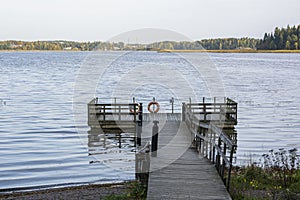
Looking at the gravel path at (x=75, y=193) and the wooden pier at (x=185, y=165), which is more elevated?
the wooden pier at (x=185, y=165)

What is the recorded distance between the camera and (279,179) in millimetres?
12359

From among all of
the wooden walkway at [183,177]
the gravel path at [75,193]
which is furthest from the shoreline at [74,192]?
the wooden walkway at [183,177]

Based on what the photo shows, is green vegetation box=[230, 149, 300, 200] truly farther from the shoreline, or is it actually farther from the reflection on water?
the reflection on water

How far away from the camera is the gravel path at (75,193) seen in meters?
12.7

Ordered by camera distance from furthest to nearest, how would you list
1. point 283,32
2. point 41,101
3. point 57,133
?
point 283,32 < point 41,101 < point 57,133

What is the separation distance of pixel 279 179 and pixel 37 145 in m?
14.9

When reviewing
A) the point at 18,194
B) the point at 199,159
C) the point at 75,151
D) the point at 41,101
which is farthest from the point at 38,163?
the point at 41,101

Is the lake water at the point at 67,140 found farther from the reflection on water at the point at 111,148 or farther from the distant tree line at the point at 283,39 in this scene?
the distant tree line at the point at 283,39

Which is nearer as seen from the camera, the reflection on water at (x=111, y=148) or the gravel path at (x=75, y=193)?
the gravel path at (x=75, y=193)

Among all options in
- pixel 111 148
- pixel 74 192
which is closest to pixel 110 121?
pixel 111 148

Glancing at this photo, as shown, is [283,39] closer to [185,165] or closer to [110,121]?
[110,121]

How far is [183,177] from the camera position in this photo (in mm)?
10812

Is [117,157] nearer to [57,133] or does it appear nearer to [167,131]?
[167,131]

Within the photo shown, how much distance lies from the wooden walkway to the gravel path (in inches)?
65.5
